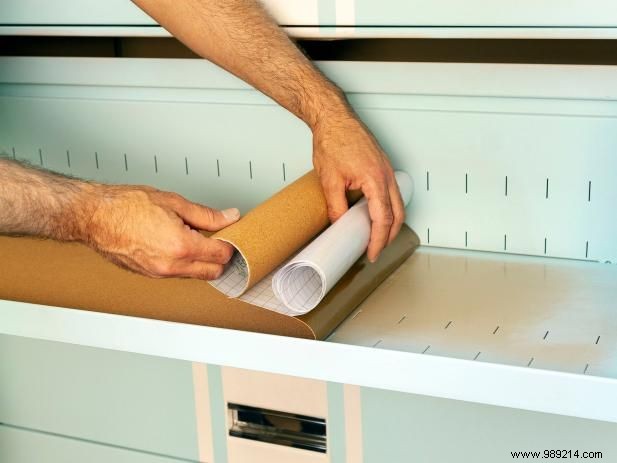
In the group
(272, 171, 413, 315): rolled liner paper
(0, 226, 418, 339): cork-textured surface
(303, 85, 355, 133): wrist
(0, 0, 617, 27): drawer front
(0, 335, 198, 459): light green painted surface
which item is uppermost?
(0, 0, 617, 27): drawer front

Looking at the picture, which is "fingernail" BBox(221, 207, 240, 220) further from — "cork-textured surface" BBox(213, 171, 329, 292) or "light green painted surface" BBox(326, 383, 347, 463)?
"light green painted surface" BBox(326, 383, 347, 463)

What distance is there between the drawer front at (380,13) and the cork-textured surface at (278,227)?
202mm

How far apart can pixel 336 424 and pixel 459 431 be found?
0.43 ft

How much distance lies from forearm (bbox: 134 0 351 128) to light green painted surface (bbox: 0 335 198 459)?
0.35 metres

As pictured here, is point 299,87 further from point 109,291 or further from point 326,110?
point 109,291

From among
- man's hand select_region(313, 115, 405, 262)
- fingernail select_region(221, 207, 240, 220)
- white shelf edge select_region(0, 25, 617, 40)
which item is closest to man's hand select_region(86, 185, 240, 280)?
fingernail select_region(221, 207, 240, 220)

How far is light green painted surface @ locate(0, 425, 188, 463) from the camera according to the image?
3.37 feet

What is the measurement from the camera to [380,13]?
95 centimetres

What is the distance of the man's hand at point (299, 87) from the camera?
95 cm

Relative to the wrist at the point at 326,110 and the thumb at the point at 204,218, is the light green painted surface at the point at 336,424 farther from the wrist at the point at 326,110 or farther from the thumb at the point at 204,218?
the wrist at the point at 326,110

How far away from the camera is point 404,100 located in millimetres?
1032

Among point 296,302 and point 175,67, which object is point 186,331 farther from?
point 175,67

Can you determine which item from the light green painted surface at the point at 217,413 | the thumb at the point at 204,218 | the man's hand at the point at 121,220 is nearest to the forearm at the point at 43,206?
the man's hand at the point at 121,220

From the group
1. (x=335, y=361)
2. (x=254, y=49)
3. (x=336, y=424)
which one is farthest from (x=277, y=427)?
(x=254, y=49)
